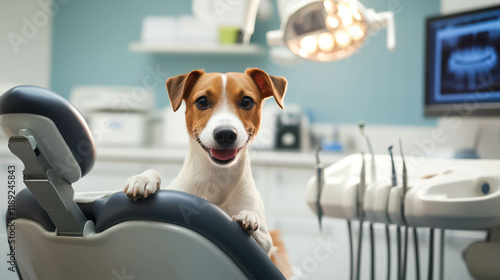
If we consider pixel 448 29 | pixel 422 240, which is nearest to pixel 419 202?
pixel 422 240

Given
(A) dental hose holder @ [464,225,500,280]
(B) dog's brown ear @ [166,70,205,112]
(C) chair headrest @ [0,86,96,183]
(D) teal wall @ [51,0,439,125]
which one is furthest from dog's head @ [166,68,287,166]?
(D) teal wall @ [51,0,439,125]

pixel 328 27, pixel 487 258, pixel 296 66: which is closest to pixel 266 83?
pixel 328 27

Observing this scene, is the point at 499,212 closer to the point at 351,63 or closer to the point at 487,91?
the point at 487,91

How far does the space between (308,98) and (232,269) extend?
2.23 m

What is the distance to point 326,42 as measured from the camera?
932 mm

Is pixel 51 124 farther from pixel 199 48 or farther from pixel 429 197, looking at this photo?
pixel 199 48

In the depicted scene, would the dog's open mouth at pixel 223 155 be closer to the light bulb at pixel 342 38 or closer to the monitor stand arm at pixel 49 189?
Result: the monitor stand arm at pixel 49 189

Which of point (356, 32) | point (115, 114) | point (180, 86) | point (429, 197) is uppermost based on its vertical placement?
point (356, 32)

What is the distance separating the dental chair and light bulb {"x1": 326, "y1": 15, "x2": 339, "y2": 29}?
52cm

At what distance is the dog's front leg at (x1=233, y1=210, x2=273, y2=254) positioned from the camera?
0.56 meters

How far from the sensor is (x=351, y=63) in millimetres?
2596

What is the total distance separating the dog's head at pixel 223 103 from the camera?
0.58 m

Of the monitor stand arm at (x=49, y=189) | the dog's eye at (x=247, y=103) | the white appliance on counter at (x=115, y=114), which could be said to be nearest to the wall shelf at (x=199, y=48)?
the white appliance on counter at (x=115, y=114)

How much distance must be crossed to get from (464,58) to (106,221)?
1.39 meters
